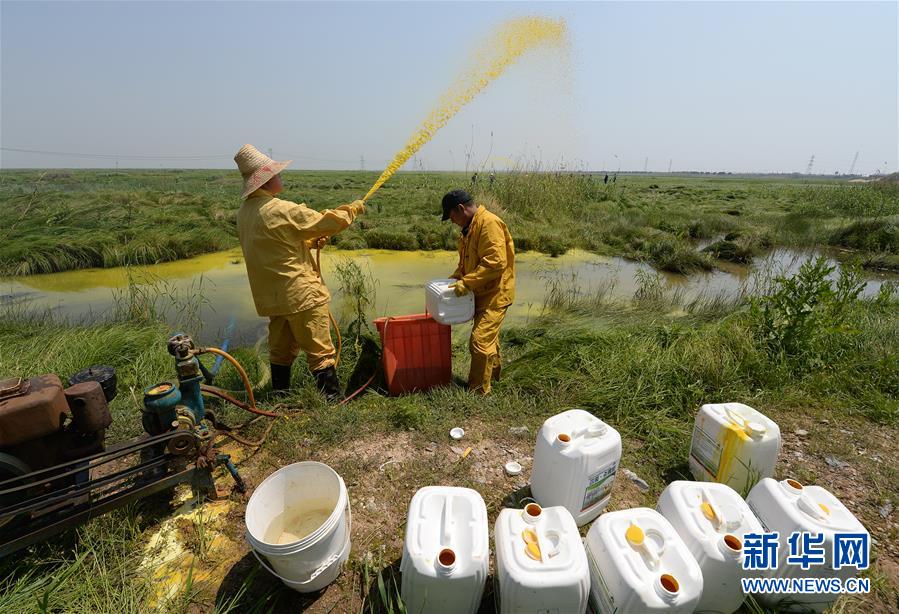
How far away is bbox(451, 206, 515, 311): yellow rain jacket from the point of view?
3.08 m

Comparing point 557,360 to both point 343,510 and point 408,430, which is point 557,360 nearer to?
point 408,430

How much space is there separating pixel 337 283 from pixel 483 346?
4133mm

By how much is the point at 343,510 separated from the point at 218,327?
15.5 ft

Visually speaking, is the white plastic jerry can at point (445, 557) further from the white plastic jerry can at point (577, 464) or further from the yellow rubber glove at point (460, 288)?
the yellow rubber glove at point (460, 288)

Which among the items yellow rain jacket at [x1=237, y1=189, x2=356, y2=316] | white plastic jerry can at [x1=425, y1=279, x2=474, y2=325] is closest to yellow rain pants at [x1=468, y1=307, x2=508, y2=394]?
white plastic jerry can at [x1=425, y1=279, x2=474, y2=325]

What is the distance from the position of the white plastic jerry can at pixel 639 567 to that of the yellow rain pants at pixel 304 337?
7.28 ft

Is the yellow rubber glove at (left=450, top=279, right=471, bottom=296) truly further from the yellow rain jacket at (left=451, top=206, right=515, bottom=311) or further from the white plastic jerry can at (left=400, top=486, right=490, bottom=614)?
the white plastic jerry can at (left=400, top=486, right=490, bottom=614)

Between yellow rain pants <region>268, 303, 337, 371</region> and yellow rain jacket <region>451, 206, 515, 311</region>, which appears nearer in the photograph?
yellow rain pants <region>268, 303, 337, 371</region>

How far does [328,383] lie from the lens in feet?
10.4

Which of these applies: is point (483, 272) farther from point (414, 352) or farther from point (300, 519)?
point (300, 519)

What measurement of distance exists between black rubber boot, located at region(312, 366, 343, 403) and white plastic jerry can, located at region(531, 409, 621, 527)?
1.76 m

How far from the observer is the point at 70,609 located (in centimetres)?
160

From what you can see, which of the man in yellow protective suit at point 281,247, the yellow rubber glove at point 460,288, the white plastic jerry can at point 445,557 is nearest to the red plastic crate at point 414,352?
the yellow rubber glove at point 460,288

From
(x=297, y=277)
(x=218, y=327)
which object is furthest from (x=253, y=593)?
(x=218, y=327)
